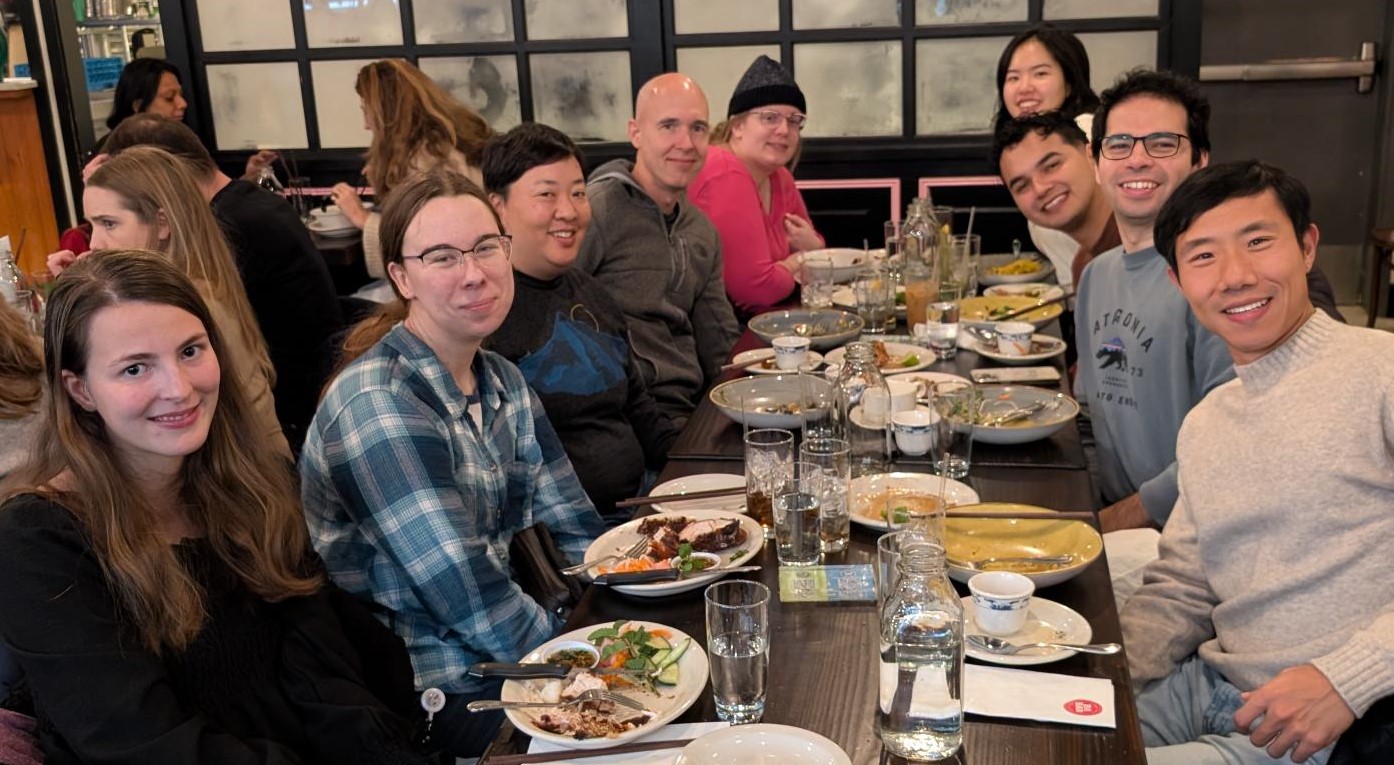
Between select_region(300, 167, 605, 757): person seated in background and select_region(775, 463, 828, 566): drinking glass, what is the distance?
0.44 metres

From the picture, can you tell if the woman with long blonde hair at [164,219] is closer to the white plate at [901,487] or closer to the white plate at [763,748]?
the white plate at [901,487]

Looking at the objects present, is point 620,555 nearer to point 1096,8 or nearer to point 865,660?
point 865,660

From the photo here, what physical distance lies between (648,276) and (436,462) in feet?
4.65

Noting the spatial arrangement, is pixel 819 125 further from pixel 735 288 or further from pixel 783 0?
pixel 735 288

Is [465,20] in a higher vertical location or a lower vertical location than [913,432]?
higher

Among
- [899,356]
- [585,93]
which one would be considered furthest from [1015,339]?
[585,93]

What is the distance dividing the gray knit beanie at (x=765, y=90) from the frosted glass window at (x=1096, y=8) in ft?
5.55

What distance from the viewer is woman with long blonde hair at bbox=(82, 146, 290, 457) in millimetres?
2760

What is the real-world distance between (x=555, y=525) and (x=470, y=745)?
1.63ft

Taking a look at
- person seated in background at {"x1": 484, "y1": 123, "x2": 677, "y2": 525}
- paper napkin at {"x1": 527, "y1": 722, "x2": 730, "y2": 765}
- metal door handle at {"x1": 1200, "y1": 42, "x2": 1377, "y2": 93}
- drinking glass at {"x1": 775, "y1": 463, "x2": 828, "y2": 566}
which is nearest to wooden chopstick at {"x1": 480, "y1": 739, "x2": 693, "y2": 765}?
paper napkin at {"x1": 527, "y1": 722, "x2": 730, "y2": 765}

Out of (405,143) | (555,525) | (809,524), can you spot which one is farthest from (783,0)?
(809,524)

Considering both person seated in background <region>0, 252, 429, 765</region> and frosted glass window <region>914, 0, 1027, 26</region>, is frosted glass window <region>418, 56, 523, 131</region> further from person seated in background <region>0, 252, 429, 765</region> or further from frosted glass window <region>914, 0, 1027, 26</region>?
person seated in background <region>0, 252, 429, 765</region>

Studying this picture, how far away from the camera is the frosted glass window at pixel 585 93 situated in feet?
17.8

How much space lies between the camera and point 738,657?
52.1 inches
